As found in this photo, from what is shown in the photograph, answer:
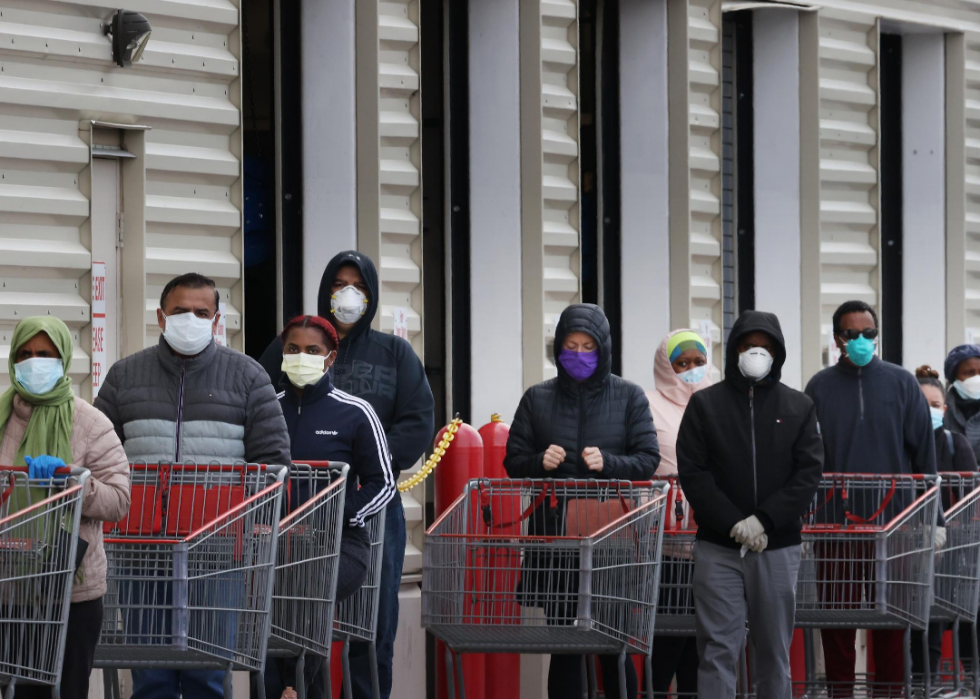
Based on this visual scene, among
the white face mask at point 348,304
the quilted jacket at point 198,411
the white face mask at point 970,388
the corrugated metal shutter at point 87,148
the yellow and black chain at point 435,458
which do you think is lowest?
the yellow and black chain at point 435,458

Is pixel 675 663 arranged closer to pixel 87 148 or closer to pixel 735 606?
pixel 735 606

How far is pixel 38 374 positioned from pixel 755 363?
313 cm

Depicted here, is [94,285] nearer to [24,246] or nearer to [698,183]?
[24,246]

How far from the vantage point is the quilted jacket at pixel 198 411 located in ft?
21.8

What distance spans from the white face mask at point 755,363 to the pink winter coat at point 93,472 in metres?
2.89

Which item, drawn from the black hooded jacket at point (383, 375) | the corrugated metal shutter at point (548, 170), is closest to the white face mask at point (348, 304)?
the black hooded jacket at point (383, 375)


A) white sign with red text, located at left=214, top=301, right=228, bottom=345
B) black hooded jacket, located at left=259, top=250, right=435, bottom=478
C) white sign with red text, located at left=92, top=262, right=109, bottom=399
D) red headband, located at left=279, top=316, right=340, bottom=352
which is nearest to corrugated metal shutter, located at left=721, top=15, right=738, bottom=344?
white sign with red text, located at left=214, top=301, right=228, bottom=345

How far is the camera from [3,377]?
325 inches

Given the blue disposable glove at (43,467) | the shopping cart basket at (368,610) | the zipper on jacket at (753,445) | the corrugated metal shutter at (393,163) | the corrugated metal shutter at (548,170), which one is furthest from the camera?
the corrugated metal shutter at (548,170)

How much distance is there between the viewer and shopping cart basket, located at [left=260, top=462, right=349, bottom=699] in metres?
6.58

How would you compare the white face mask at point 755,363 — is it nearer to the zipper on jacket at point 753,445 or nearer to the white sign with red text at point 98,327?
the zipper on jacket at point 753,445

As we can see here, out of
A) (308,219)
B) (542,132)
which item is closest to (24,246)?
(308,219)

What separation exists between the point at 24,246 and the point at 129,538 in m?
2.90

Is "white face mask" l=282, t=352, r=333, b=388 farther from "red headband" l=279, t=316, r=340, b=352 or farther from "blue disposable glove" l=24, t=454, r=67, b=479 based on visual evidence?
"blue disposable glove" l=24, t=454, r=67, b=479
